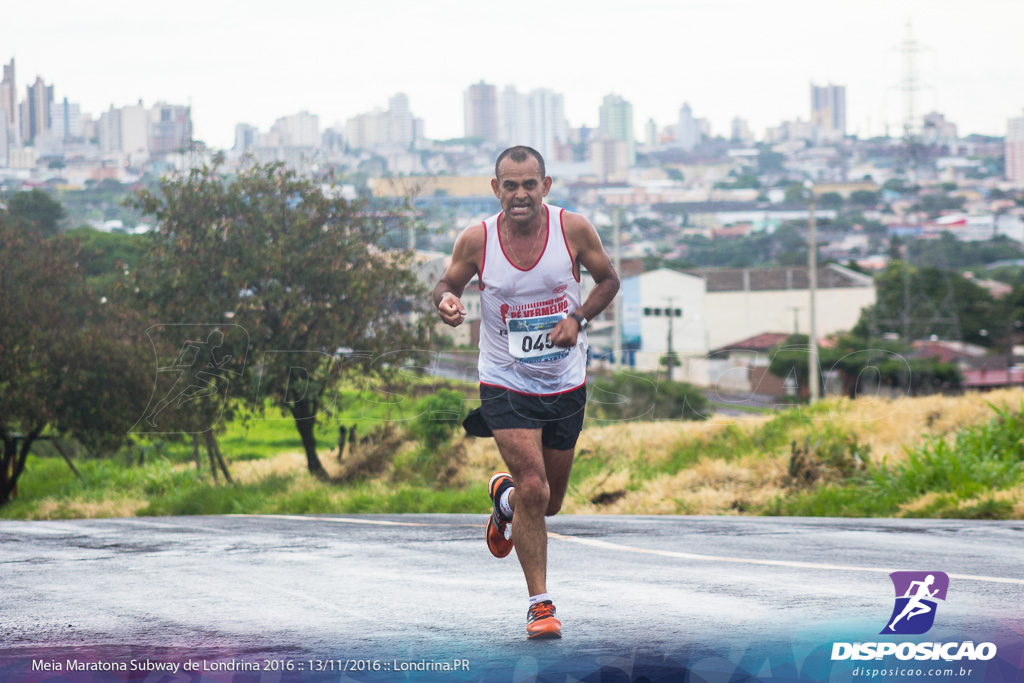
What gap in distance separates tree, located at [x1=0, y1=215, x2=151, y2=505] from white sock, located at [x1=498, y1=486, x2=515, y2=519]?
15357 mm

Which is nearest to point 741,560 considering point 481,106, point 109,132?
point 109,132

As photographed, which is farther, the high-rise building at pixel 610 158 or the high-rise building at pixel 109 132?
the high-rise building at pixel 610 158

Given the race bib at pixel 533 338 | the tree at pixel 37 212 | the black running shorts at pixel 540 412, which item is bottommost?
the black running shorts at pixel 540 412

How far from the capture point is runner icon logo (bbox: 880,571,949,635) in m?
4.97

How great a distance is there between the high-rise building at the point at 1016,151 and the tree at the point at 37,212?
128m

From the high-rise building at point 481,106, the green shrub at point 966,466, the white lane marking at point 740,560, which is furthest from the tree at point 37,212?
the high-rise building at point 481,106

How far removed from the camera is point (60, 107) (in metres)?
75.9

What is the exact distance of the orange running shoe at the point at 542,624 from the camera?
4930mm

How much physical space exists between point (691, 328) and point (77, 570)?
90.9 m

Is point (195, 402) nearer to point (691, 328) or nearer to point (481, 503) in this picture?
point (481, 503)

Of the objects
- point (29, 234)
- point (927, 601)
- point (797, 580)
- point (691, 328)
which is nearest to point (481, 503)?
point (797, 580)

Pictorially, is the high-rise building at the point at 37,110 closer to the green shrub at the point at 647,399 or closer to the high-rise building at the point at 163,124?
the high-rise building at the point at 163,124

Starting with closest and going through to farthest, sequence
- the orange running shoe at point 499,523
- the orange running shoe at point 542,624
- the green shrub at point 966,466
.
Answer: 1. the orange running shoe at point 542,624
2. the orange running shoe at point 499,523
3. the green shrub at point 966,466

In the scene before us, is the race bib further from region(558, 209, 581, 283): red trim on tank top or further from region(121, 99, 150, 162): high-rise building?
region(121, 99, 150, 162): high-rise building
